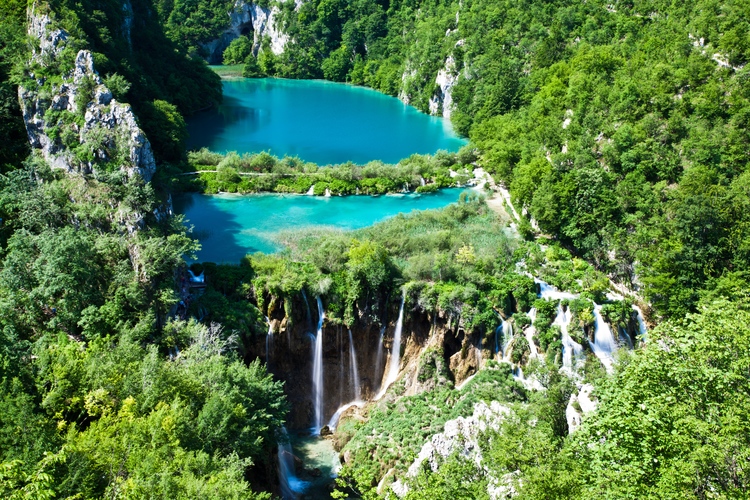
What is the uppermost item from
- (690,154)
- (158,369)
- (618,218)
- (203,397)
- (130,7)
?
(130,7)

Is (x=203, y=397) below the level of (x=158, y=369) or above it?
below

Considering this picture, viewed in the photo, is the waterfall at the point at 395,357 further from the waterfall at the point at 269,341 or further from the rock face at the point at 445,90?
the rock face at the point at 445,90

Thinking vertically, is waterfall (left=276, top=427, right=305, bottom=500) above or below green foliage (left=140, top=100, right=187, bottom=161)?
below

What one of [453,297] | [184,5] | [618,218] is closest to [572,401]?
[453,297]

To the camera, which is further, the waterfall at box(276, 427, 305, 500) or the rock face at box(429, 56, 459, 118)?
the rock face at box(429, 56, 459, 118)

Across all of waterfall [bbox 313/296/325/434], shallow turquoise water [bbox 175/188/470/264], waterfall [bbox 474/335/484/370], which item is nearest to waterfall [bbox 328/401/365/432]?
waterfall [bbox 313/296/325/434]

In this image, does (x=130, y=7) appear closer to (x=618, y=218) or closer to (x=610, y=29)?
(x=610, y=29)

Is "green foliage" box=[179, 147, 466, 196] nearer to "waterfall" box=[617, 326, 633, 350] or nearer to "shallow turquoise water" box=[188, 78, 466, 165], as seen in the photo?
"shallow turquoise water" box=[188, 78, 466, 165]
